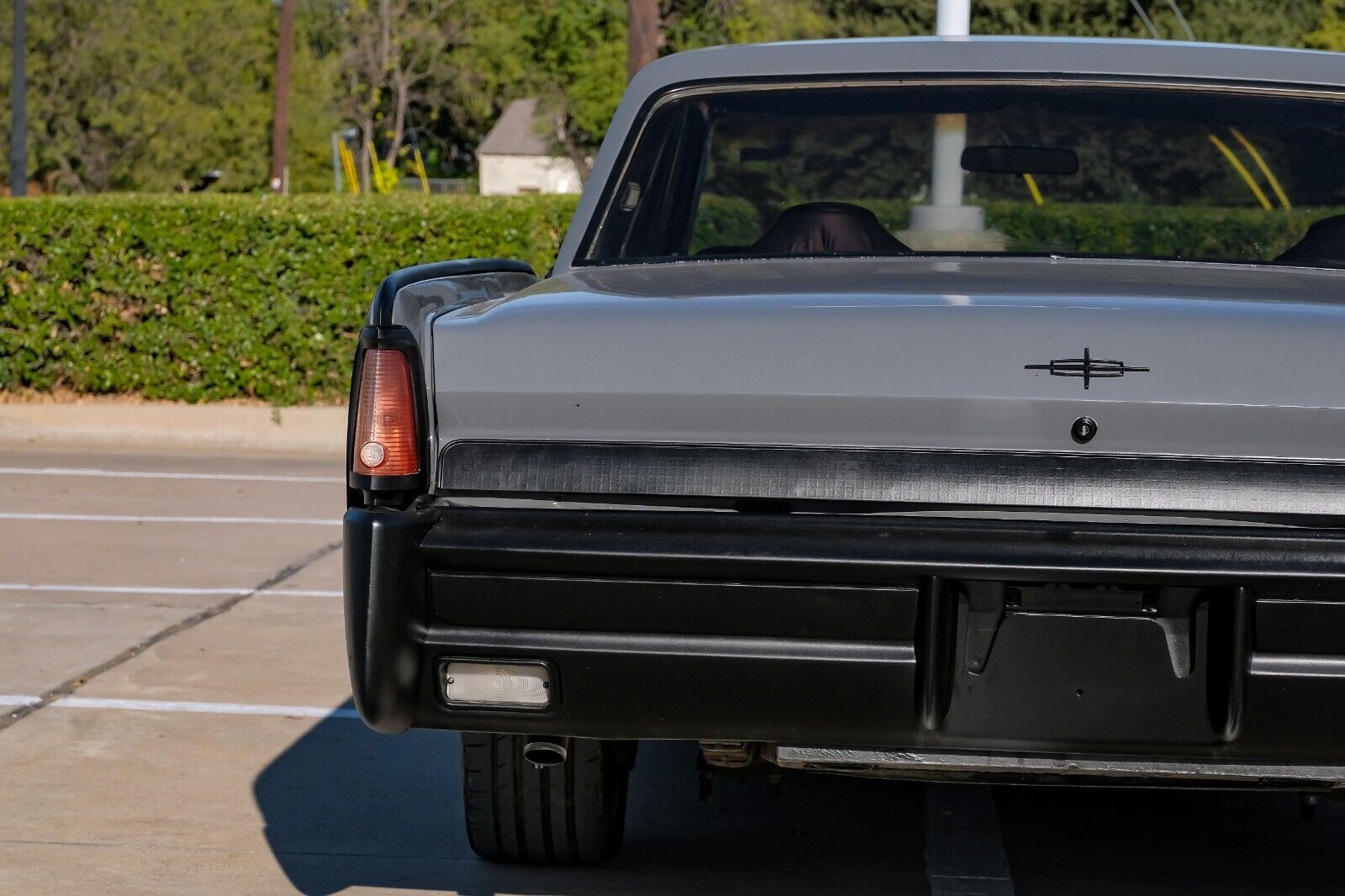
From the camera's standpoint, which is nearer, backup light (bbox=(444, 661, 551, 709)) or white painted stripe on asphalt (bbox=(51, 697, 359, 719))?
backup light (bbox=(444, 661, 551, 709))

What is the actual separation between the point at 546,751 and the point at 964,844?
149 centimetres

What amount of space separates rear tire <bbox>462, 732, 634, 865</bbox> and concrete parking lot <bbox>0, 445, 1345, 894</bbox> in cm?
8

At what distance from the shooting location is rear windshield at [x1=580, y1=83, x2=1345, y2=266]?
447 centimetres

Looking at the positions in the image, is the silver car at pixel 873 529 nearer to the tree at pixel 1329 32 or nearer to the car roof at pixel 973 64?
the car roof at pixel 973 64

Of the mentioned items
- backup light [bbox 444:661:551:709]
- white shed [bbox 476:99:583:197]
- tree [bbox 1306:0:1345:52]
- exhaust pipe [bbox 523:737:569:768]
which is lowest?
white shed [bbox 476:99:583:197]

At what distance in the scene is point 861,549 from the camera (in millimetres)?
3033

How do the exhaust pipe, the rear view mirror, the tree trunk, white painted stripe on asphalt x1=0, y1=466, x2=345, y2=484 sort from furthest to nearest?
the tree trunk
white painted stripe on asphalt x1=0, y1=466, x2=345, y2=484
the rear view mirror
the exhaust pipe

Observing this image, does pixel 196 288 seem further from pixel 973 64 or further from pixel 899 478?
pixel 899 478

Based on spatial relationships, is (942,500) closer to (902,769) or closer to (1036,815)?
(902,769)

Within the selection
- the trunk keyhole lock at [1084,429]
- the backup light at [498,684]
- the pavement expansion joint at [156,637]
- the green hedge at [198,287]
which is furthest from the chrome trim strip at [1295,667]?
the green hedge at [198,287]

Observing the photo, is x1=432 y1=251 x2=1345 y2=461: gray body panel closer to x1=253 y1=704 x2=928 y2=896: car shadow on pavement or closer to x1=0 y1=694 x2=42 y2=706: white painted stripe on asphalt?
x1=253 y1=704 x2=928 y2=896: car shadow on pavement

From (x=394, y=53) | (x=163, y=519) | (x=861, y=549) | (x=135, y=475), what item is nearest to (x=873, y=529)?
(x=861, y=549)

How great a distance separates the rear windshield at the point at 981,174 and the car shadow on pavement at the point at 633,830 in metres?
1.45

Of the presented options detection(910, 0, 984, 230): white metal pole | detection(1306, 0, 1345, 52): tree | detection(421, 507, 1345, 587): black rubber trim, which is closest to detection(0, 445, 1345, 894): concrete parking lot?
detection(421, 507, 1345, 587): black rubber trim
